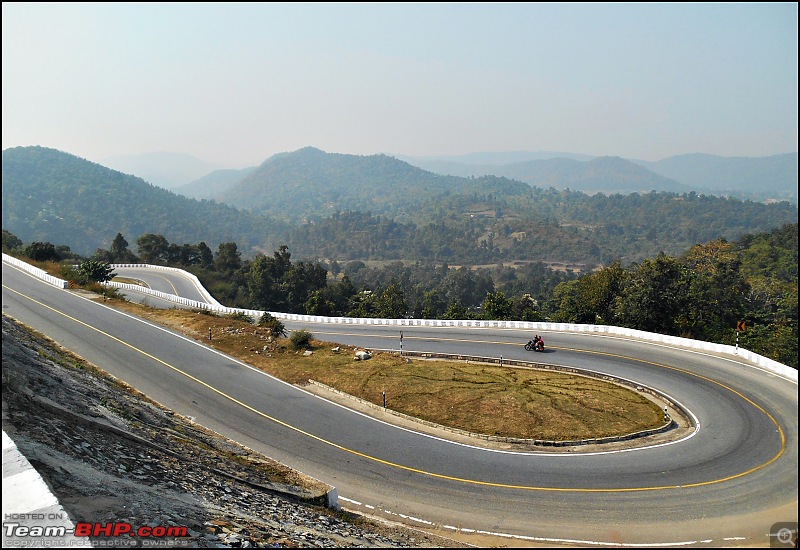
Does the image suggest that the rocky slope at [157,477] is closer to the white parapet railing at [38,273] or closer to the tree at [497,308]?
the tree at [497,308]

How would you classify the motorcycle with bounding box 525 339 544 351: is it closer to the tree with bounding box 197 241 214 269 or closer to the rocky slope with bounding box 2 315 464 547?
the rocky slope with bounding box 2 315 464 547

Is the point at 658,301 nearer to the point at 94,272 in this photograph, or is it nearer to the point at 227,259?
the point at 94,272

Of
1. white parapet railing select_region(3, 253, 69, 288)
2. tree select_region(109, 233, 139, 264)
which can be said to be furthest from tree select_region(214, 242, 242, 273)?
white parapet railing select_region(3, 253, 69, 288)

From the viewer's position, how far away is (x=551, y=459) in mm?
19141

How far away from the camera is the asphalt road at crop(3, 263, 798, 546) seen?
15031 millimetres

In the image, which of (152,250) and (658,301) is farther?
(152,250)

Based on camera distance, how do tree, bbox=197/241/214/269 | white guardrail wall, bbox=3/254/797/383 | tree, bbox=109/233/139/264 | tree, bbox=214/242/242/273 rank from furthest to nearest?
tree, bbox=197/241/214/269 → tree, bbox=214/242/242/273 → tree, bbox=109/233/139/264 → white guardrail wall, bbox=3/254/797/383

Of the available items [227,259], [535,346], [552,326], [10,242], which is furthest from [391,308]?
[10,242]

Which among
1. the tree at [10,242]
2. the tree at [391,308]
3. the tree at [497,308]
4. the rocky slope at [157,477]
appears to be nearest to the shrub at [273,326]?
the tree at [391,308]

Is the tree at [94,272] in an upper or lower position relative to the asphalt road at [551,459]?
upper

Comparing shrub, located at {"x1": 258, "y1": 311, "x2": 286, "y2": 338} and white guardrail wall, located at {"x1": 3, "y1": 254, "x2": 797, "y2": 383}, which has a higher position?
white guardrail wall, located at {"x1": 3, "y1": 254, "x2": 797, "y2": 383}

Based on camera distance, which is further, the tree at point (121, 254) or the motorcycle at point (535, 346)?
the tree at point (121, 254)

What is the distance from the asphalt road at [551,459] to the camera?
15031mm

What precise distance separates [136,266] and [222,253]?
17217 millimetres
